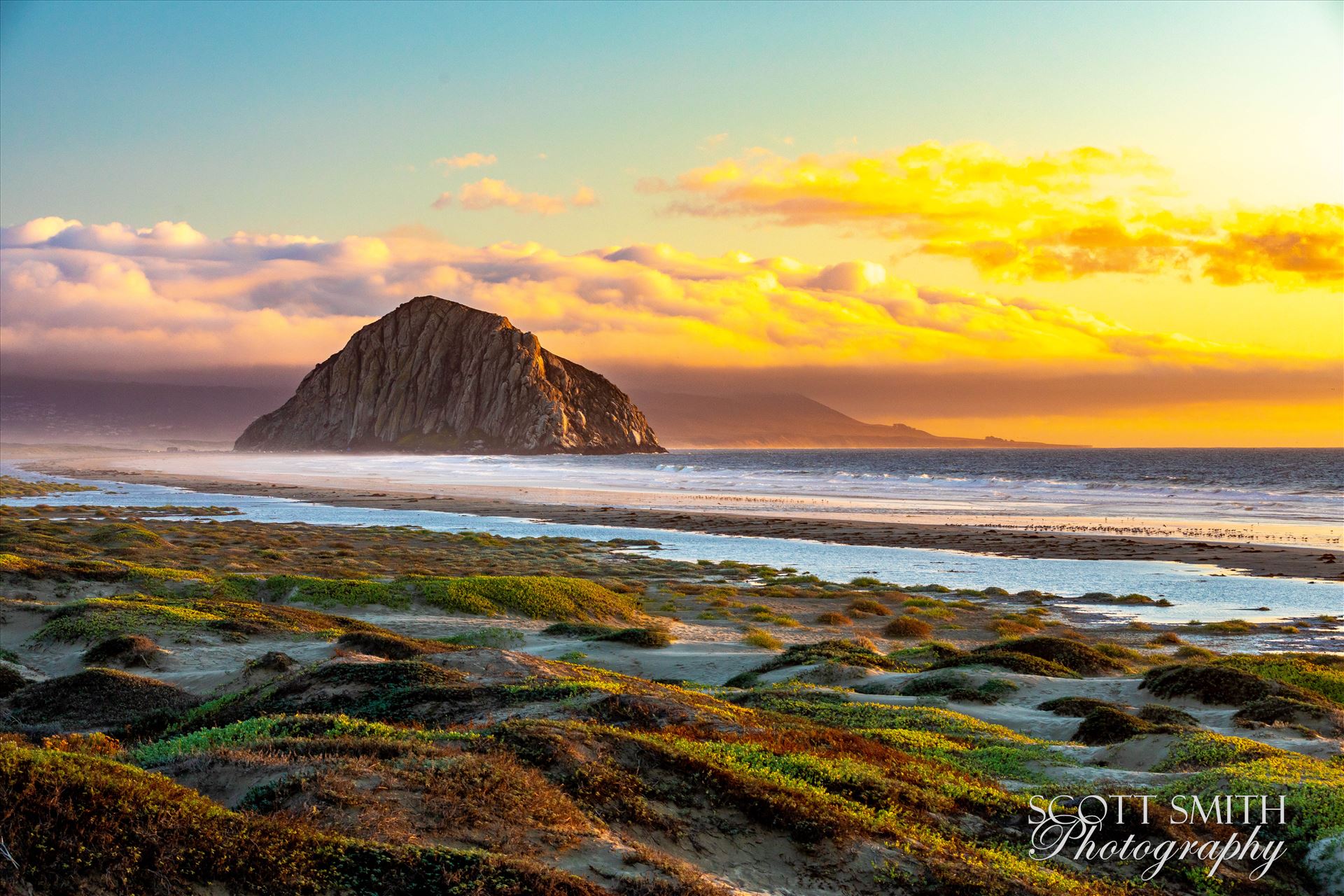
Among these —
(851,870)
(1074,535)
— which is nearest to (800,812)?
(851,870)

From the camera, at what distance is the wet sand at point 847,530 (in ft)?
137

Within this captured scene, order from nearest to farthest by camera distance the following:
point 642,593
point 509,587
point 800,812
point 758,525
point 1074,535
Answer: point 800,812
point 509,587
point 642,593
point 1074,535
point 758,525

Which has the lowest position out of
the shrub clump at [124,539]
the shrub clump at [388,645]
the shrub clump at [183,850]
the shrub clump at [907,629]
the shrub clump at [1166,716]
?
the shrub clump at [907,629]

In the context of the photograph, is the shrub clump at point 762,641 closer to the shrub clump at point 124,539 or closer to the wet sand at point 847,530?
the wet sand at point 847,530

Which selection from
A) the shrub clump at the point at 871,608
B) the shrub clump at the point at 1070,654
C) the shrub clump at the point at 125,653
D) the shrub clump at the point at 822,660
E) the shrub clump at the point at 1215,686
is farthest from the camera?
the shrub clump at the point at 871,608

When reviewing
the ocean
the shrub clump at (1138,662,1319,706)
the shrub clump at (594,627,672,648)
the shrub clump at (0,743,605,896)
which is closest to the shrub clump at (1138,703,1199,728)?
the shrub clump at (1138,662,1319,706)

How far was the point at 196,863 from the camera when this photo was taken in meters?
5.54

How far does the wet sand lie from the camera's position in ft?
137

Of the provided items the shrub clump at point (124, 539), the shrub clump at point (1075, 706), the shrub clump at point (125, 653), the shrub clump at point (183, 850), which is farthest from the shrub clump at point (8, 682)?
the shrub clump at point (124, 539)

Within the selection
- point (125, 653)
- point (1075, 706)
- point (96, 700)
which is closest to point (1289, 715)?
point (1075, 706)

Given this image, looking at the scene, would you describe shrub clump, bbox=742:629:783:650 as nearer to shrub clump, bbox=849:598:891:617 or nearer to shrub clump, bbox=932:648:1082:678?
shrub clump, bbox=932:648:1082:678

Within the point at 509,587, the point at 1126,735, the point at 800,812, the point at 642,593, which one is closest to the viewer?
the point at 800,812

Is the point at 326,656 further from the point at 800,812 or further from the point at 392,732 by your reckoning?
the point at 800,812

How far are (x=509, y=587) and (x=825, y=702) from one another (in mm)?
14758
